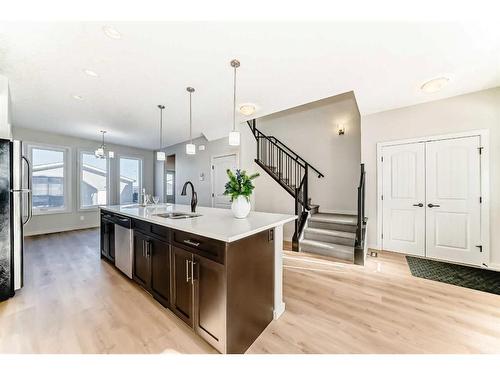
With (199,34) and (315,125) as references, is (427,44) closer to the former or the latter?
(199,34)

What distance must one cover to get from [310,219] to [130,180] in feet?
21.1

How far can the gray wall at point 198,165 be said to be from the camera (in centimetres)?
588

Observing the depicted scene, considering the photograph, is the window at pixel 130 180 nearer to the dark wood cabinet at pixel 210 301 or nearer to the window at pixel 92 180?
the window at pixel 92 180

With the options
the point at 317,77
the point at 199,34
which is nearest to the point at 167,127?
the point at 199,34

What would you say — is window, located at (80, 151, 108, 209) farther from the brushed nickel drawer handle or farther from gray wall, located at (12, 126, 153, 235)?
the brushed nickel drawer handle

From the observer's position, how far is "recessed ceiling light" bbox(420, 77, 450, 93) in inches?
109

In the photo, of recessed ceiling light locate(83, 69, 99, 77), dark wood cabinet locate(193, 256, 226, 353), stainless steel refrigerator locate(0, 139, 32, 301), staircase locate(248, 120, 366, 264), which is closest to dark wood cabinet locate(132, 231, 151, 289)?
dark wood cabinet locate(193, 256, 226, 353)

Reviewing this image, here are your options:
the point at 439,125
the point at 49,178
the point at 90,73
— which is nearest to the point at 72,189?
the point at 49,178

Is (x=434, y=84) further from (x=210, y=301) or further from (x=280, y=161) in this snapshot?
(x=210, y=301)

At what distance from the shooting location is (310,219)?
411 cm

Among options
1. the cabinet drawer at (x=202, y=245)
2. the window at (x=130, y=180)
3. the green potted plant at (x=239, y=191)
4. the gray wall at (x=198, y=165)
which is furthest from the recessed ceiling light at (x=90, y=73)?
the window at (x=130, y=180)

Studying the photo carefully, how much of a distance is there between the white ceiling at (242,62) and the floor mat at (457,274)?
2.65 m

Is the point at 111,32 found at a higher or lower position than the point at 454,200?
higher

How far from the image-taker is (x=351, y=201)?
15.3 feet
